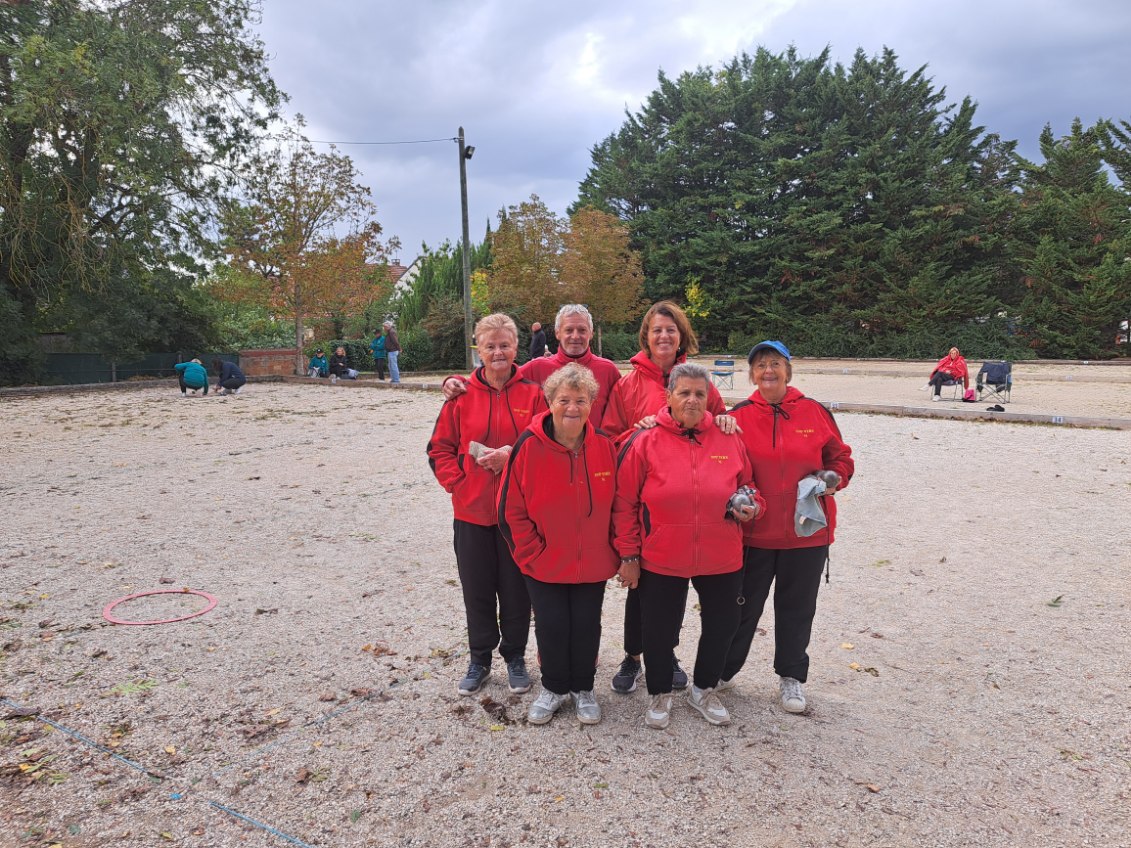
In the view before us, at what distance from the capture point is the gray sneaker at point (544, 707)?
3201 mm

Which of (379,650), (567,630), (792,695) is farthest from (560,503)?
(379,650)

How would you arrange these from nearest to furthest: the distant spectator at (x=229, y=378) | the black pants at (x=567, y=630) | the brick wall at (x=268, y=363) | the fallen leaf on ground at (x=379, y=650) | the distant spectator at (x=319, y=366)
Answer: the black pants at (x=567, y=630), the fallen leaf on ground at (x=379, y=650), the distant spectator at (x=229, y=378), the distant spectator at (x=319, y=366), the brick wall at (x=268, y=363)

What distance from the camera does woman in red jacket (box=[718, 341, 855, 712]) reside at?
3135mm

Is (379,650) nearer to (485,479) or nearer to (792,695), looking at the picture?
(485,479)

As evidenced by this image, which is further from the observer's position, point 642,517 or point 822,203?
point 822,203

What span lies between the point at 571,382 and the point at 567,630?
3.54 ft

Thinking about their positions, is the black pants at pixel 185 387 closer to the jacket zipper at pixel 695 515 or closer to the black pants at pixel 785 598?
the black pants at pixel 785 598

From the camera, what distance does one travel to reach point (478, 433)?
3426mm

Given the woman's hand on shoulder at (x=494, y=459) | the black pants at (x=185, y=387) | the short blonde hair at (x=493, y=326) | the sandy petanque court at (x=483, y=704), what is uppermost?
the short blonde hair at (x=493, y=326)

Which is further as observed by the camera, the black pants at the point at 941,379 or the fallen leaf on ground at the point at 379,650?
the black pants at the point at 941,379

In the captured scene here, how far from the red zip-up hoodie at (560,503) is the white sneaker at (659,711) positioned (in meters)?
0.59

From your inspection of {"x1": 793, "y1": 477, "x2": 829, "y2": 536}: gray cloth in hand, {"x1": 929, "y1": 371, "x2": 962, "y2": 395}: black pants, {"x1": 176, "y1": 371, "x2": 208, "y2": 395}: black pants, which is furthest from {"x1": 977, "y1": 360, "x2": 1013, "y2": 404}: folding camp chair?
{"x1": 176, "y1": 371, "x2": 208, "y2": 395}: black pants

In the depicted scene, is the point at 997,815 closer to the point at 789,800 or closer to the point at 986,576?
the point at 789,800

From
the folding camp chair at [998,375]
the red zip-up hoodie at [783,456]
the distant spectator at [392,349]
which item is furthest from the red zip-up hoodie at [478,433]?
the distant spectator at [392,349]
